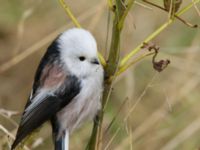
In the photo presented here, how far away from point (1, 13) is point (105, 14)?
650 mm

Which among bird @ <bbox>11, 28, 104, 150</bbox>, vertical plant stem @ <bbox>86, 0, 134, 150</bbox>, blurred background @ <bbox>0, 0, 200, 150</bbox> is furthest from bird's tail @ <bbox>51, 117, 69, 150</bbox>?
blurred background @ <bbox>0, 0, 200, 150</bbox>

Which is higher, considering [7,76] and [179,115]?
[7,76]

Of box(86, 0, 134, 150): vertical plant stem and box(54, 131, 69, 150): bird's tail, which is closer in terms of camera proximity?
box(86, 0, 134, 150): vertical plant stem

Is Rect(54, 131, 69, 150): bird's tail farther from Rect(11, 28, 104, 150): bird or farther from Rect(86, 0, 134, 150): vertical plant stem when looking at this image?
Rect(86, 0, 134, 150): vertical plant stem

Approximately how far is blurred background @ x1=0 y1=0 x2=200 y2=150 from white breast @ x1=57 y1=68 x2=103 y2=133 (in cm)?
56

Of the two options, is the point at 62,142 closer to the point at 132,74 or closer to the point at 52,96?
the point at 52,96

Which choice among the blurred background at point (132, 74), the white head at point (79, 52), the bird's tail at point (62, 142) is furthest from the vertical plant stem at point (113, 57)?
the blurred background at point (132, 74)

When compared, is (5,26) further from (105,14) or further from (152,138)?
(152,138)

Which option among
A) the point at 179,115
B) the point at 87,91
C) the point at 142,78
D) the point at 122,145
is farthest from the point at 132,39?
the point at 87,91

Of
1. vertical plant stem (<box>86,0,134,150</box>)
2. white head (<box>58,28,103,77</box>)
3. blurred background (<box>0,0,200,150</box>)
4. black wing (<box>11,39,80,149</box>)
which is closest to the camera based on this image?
vertical plant stem (<box>86,0,134,150</box>)

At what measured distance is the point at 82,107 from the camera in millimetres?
2727

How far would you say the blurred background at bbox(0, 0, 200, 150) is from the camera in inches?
139

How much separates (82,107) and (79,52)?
0.25 metres

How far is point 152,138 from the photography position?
3488mm
